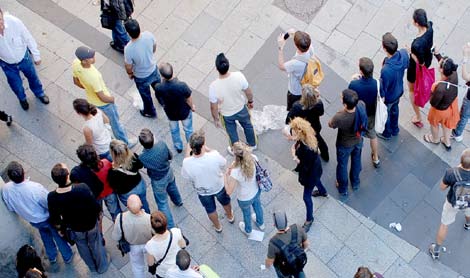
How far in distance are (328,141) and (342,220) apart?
123 centimetres

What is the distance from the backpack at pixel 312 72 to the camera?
9.18m

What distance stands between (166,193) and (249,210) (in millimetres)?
1075

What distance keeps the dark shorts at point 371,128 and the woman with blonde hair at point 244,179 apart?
1.73m

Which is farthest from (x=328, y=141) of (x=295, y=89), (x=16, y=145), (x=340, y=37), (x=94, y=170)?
(x=16, y=145)

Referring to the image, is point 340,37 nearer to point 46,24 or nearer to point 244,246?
point 244,246

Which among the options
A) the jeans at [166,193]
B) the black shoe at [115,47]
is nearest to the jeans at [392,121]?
the jeans at [166,193]

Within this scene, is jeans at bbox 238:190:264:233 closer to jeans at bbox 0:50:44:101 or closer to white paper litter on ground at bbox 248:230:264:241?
white paper litter on ground at bbox 248:230:264:241

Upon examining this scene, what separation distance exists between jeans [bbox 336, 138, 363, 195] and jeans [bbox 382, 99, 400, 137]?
2.70 ft

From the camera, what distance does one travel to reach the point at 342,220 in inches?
371

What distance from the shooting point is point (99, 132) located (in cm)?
894

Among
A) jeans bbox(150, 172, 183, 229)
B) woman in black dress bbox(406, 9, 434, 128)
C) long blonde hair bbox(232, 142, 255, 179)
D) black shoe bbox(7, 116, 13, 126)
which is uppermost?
woman in black dress bbox(406, 9, 434, 128)

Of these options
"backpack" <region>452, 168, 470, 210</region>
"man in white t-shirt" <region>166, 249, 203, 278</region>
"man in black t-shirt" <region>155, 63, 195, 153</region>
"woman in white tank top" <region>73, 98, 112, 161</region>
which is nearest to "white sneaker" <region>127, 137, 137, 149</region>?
"man in black t-shirt" <region>155, 63, 195, 153</region>

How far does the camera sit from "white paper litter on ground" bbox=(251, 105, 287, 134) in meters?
10.2

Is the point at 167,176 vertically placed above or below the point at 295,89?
below
